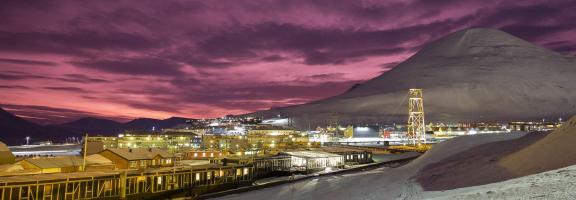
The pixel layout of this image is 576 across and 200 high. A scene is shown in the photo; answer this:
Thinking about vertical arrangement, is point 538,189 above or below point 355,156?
above

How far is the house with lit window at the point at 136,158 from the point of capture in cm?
5081

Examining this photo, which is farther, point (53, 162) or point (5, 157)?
point (5, 157)

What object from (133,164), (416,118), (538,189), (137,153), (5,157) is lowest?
(133,164)

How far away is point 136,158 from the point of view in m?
52.0

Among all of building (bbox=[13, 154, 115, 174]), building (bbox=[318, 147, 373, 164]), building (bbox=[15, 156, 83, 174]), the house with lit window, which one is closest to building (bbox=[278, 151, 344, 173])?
building (bbox=[318, 147, 373, 164])

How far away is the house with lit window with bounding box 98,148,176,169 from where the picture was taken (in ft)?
167

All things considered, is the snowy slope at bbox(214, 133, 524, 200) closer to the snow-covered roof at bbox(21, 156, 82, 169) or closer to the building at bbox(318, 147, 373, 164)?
the snow-covered roof at bbox(21, 156, 82, 169)

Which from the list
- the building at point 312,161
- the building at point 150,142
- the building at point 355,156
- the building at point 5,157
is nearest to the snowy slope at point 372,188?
the building at point 312,161

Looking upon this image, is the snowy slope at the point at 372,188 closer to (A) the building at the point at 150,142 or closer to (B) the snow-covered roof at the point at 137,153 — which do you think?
(B) the snow-covered roof at the point at 137,153

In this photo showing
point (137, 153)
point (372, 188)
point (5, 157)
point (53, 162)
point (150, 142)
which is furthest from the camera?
point (150, 142)

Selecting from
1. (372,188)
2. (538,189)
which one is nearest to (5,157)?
(372,188)

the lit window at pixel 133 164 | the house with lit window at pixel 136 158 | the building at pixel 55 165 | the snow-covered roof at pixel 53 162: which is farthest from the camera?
the lit window at pixel 133 164

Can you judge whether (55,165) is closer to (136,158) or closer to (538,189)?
(136,158)

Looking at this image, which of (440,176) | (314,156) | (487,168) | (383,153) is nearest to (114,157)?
(314,156)
